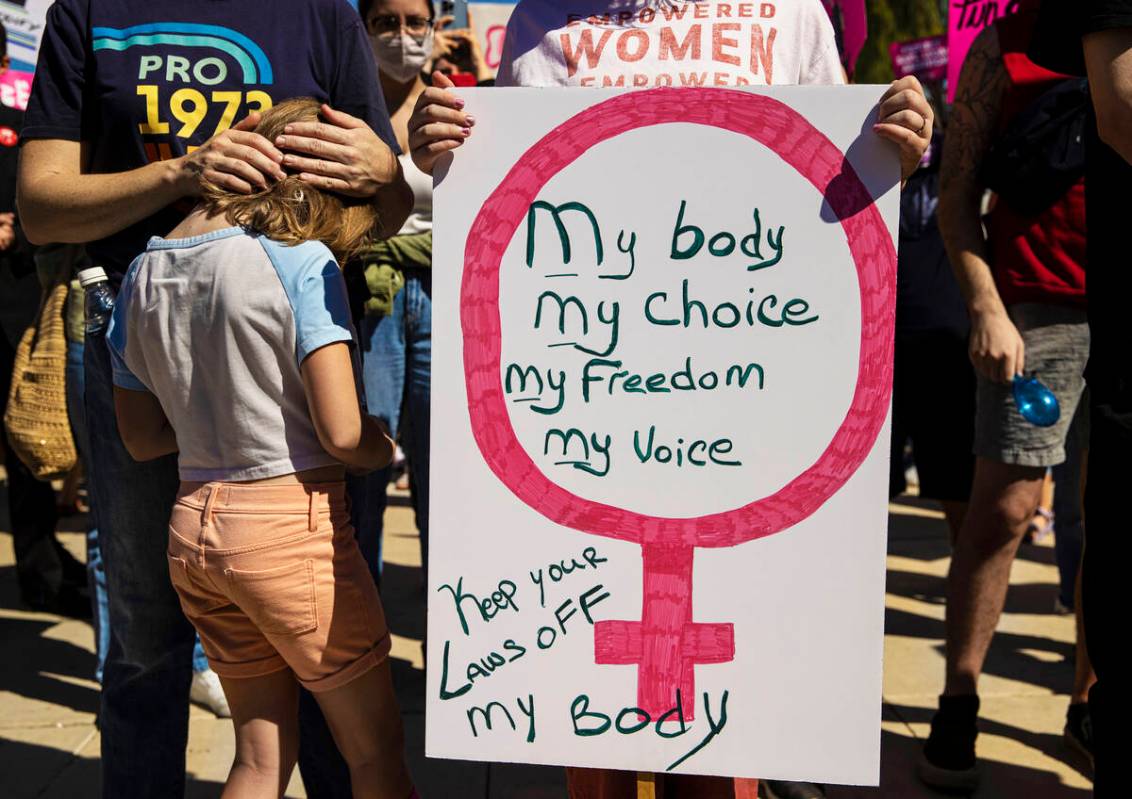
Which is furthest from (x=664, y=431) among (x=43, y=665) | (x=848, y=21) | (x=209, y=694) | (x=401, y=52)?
(x=43, y=665)

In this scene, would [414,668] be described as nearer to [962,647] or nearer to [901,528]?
[962,647]

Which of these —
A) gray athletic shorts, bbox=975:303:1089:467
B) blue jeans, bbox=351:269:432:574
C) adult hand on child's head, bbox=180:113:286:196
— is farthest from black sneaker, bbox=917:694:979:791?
adult hand on child's head, bbox=180:113:286:196

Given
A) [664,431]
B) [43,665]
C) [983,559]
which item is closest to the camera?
[664,431]

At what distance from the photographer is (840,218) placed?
152cm

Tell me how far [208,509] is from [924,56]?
24.9ft

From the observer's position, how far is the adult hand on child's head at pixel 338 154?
1697 millimetres

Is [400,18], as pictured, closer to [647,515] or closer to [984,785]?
[647,515]

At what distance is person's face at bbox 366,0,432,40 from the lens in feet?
9.61

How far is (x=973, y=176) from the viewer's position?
2.57 metres

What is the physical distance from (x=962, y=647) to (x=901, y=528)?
2.83m

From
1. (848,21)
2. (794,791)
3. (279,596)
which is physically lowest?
(794,791)

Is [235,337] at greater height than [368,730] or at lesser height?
greater

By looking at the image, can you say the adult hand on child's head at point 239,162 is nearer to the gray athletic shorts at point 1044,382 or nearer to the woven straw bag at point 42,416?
the woven straw bag at point 42,416

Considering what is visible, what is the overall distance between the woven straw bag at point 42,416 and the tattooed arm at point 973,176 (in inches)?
91.6
